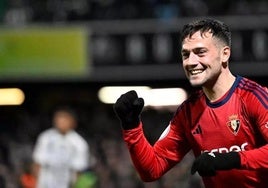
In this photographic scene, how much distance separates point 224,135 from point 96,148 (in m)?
10.2

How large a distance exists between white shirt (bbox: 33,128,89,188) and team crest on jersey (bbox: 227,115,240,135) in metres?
6.85

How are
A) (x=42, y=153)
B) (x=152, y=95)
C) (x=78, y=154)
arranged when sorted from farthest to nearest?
(x=152, y=95) < (x=42, y=153) < (x=78, y=154)

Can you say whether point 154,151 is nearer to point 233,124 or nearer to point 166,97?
point 233,124

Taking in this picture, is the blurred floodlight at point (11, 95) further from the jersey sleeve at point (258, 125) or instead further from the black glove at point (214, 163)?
the black glove at point (214, 163)

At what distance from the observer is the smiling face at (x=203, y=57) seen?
5805 millimetres

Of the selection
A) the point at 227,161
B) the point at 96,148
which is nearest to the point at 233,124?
the point at 227,161

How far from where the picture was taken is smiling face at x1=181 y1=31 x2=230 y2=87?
580 cm

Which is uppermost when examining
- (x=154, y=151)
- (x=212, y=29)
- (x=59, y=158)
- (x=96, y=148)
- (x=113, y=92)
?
(x=212, y=29)

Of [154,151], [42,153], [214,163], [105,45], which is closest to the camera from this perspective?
[214,163]

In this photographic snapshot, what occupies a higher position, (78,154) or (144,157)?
(144,157)

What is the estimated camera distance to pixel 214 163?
5.60 metres

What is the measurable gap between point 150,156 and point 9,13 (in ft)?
34.7

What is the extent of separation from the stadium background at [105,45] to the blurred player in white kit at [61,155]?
2606 millimetres

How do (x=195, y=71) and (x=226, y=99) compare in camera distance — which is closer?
(x=195, y=71)
